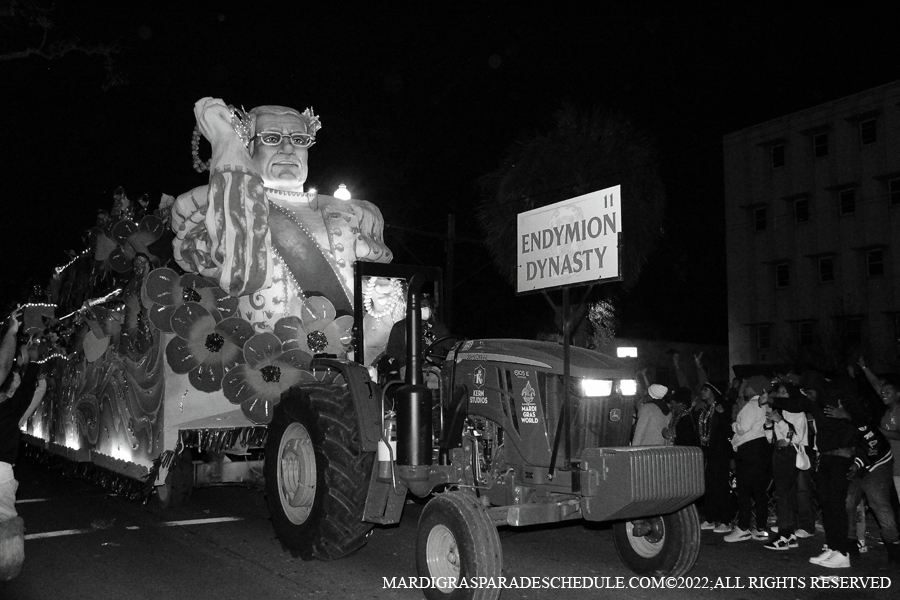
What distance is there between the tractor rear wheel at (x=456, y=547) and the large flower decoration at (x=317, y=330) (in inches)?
133

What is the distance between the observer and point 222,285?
8953mm

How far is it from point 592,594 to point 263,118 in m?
6.74

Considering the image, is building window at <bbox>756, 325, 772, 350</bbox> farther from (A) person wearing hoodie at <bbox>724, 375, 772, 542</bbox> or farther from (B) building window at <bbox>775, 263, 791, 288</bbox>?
(A) person wearing hoodie at <bbox>724, 375, 772, 542</bbox>

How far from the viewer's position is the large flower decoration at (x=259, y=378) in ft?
28.1

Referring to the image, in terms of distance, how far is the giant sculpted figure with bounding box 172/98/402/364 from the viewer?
891 cm

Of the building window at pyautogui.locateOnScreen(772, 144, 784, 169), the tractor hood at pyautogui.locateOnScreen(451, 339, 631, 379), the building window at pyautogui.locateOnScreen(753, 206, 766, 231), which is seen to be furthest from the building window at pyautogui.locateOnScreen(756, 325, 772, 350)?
the tractor hood at pyautogui.locateOnScreen(451, 339, 631, 379)

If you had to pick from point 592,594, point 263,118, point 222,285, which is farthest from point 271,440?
point 263,118

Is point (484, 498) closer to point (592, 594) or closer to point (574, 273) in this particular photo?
point (592, 594)

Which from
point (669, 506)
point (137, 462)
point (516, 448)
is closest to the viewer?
point (669, 506)

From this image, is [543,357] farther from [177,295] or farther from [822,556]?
[177,295]

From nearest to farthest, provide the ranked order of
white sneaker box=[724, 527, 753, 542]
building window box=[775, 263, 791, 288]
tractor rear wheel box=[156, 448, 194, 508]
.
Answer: white sneaker box=[724, 527, 753, 542] < tractor rear wheel box=[156, 448, 194, 508] < building window box=[775, 263, 791, 288]

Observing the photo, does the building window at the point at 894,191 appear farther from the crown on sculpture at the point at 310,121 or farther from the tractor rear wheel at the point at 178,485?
the tractor rear wheel at the point at 178,485

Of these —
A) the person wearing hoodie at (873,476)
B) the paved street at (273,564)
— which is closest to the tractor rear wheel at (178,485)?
the paved street at (273,564)

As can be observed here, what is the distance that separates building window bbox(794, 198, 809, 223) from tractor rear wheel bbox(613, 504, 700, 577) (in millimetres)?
29138
